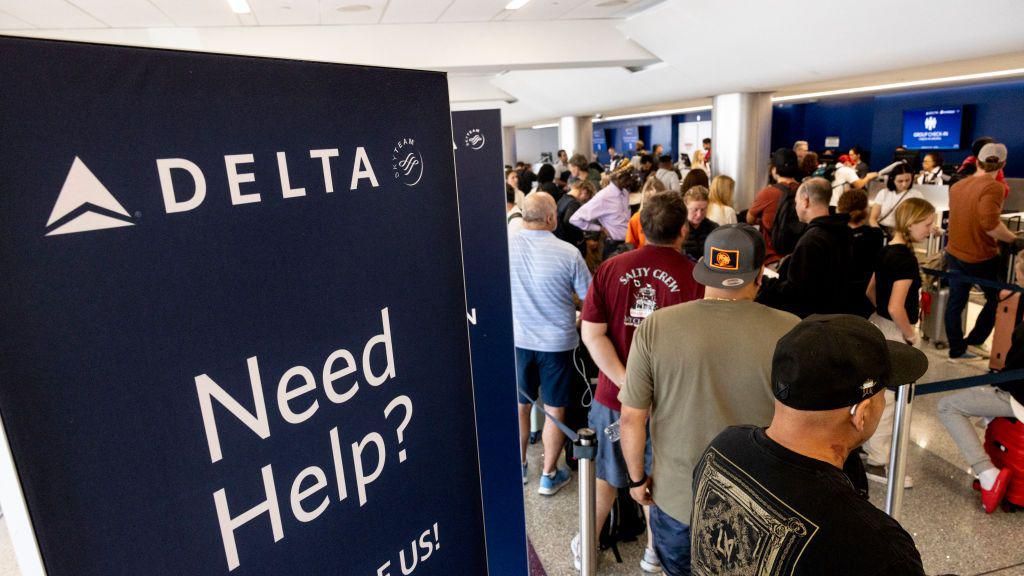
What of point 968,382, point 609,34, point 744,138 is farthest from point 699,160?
point 968,382

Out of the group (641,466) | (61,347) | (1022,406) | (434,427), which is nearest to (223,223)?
(61,347)

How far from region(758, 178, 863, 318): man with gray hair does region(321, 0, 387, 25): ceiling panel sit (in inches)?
203

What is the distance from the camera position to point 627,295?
2352 mm

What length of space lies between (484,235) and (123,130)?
164 centimetres

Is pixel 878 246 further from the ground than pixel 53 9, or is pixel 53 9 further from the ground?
pixel 53 9

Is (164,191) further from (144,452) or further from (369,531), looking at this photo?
(369,531)

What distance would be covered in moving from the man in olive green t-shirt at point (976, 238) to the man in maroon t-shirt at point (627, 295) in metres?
3.62

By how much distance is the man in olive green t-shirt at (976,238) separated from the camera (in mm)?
4535

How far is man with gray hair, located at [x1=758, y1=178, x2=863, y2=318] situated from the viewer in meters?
3.01

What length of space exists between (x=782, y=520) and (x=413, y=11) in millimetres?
7160

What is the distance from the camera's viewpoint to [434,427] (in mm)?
1040

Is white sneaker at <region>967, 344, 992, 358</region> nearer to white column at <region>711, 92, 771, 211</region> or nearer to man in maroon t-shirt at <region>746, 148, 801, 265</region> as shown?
man in maroon t-shirt at <region>746, 148, 801, 265</region>

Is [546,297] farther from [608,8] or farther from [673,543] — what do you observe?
[608,8]

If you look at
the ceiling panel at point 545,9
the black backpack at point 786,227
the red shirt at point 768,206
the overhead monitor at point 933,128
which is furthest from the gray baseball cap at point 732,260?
the overhead monitor at point 933,128
